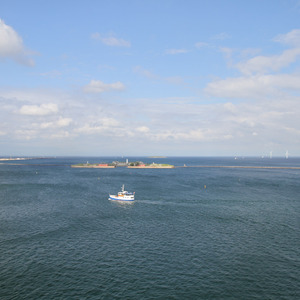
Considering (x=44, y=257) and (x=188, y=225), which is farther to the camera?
(x=188, y=225)

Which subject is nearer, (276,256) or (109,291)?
(109,291)

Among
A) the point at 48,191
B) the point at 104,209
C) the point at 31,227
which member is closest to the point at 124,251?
the point at 31,227

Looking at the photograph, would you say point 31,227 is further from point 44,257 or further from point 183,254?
point 183,254

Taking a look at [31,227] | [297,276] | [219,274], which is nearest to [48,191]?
[31,227]

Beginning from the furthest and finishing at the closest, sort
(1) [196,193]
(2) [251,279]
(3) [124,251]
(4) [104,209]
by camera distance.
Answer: (1) [196,193]
(4) [104,209]
(3) [124,251]
(2) [251,279]

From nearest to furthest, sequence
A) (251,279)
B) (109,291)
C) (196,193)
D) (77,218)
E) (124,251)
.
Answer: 1. (109,291)
2. (251,279)
3. (124,251)
4. (77,218)
5. (196,193)

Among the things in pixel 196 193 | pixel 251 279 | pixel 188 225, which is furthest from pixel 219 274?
pixel 196 193

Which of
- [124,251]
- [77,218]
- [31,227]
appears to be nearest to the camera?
[124,251]

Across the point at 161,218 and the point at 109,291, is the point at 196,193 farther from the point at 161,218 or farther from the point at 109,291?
the point at 109,291

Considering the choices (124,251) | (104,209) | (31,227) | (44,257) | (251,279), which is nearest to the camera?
(251,279)
